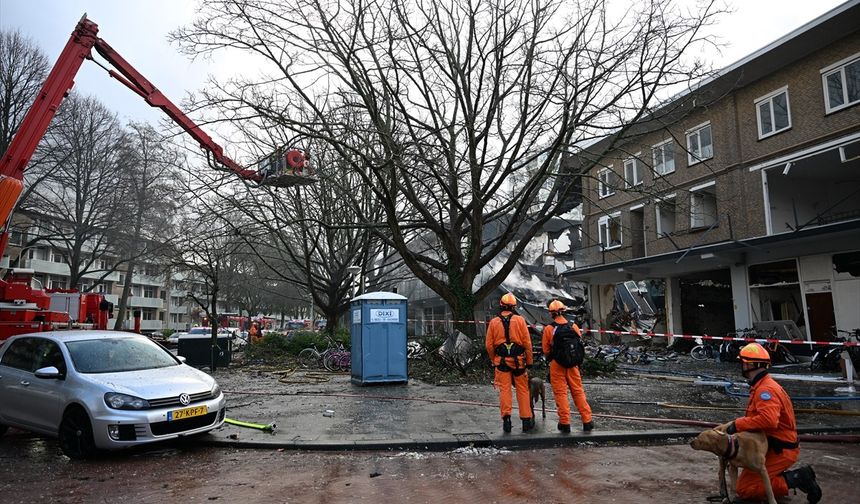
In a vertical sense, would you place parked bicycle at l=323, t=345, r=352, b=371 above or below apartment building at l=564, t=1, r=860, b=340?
below

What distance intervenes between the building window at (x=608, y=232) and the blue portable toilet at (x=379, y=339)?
15.8 m

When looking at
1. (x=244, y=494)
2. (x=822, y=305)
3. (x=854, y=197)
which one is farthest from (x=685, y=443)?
(x=854, y=197)

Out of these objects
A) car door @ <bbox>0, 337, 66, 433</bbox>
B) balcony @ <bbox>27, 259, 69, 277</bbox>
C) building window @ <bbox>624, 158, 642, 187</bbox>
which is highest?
building window @ <bbox>624, 158, 642, 187</bbox>

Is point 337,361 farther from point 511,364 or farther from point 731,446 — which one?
point 731,446

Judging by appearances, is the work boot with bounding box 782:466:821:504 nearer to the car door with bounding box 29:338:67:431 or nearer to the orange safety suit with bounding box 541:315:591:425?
the orange safety suit with bounding box 541:315:591:425

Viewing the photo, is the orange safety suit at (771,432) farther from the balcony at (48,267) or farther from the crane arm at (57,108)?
the balcony at (48,267)

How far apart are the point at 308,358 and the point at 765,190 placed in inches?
658

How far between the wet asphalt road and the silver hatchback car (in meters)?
0.34

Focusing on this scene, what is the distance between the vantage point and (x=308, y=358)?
1959 cm

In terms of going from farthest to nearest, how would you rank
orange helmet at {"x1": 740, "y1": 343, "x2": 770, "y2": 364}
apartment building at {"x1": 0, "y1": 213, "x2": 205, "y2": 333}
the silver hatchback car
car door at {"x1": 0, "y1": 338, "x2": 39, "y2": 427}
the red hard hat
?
apartment building at {"x1": 0, "y1": 213, "x2": 205, "y2": 333} → the red hard hat → car door at {"x1": 0, "y1": 338, "x2": 39, "y2": 427} → the silver hatchback car → orange helmet at {"x1": 740, "y1": 343, "x2": 770, "y2": 364}

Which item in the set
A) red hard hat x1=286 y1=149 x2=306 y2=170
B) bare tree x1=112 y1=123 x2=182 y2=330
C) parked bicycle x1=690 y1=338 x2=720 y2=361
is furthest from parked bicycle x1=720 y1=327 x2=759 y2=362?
bare tree x1=112 y1=123 x2=182 y2=330

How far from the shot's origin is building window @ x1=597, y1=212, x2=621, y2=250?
26.4m

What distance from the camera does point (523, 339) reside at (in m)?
7.42

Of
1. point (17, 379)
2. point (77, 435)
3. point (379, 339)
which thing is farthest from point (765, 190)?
point (17, 379)
